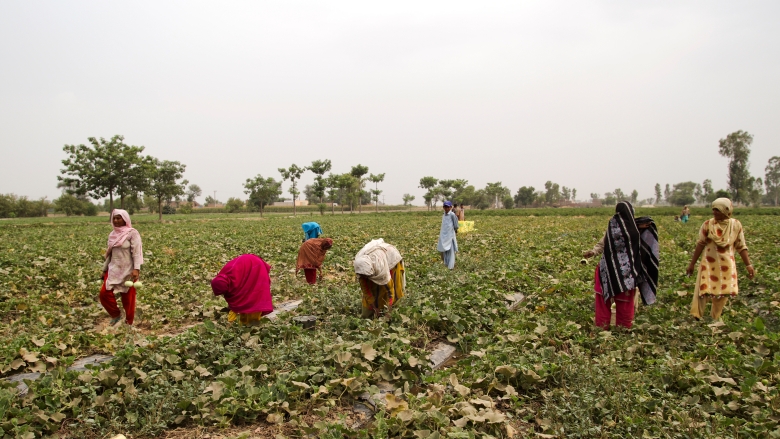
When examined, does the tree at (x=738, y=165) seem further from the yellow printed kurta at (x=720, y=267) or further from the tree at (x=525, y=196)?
the yellow printed kurta at (x=720, y=267)

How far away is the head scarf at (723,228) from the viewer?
523cm

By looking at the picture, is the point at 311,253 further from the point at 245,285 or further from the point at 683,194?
the point at 683,194

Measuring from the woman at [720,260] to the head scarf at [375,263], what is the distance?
12.3 feet

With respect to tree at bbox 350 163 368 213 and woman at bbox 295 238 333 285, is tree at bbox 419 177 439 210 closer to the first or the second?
tree at bbox 350 163 368 213

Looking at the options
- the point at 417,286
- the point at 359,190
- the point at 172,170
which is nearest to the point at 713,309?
the point at 417,286

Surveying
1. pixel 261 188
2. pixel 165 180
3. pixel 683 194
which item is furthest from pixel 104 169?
pixel 683 194

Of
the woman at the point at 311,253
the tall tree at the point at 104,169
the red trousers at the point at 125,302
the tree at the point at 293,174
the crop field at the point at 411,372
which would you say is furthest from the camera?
the tree at the point at 293,174

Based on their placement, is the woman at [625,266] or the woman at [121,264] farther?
the woman at [121,264]

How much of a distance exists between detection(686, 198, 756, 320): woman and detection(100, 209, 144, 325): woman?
696cm

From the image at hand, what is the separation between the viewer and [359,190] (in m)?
67.2

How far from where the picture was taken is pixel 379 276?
196 inches

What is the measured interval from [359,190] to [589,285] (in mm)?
60759

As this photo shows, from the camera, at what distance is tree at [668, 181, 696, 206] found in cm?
10054

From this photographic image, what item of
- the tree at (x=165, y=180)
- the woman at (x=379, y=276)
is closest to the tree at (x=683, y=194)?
the tree at (x=165, y=180)
